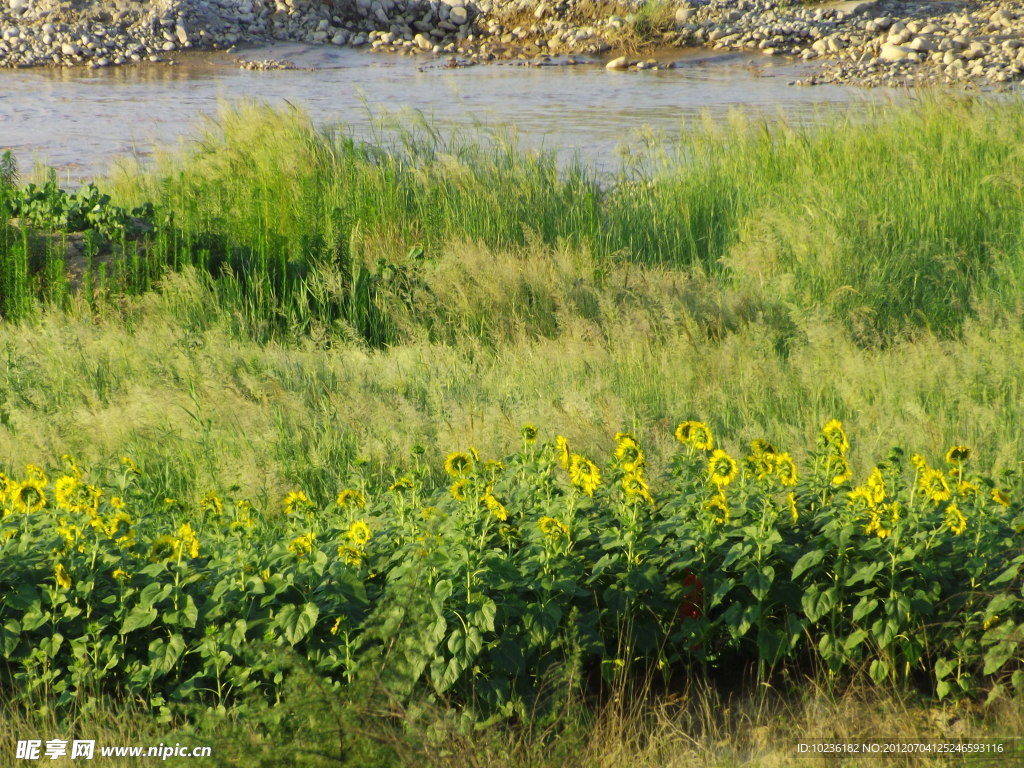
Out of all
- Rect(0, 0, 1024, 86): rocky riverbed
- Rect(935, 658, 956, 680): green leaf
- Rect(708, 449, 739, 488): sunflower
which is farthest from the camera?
Rect(0, 0, 1024, 86): rocky riverbed

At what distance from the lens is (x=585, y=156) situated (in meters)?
11.6

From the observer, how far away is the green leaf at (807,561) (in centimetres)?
276

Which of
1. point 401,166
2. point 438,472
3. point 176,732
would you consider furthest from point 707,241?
point 176,732

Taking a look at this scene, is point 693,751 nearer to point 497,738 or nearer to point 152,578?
point 497,738

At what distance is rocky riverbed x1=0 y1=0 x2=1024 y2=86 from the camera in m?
21.0

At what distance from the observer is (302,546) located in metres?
2.87

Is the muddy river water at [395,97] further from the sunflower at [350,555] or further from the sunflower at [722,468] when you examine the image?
the sunflower at [350,555]

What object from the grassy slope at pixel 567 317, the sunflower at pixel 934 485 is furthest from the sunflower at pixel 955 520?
the grassy slope at pixel 567 317

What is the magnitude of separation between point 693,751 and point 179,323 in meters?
4.24

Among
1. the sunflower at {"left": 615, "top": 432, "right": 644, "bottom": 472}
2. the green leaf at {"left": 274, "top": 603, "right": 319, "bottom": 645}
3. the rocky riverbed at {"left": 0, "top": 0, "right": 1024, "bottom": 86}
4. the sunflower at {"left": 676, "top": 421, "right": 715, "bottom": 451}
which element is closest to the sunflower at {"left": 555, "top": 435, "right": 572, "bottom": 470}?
the sunflower at {"left": 615, "top": 432, "right": 644, "bottom": 472}

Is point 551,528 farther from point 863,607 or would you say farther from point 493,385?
point 493,385

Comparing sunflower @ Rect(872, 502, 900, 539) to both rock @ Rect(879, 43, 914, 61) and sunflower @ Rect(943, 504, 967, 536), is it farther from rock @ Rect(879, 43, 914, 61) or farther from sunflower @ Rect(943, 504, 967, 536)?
rock @ Rect(879, 43, 914, 61)

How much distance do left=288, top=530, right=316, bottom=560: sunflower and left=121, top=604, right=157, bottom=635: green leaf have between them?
38 cm

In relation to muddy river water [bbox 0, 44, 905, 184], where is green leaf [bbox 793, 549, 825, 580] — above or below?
below
